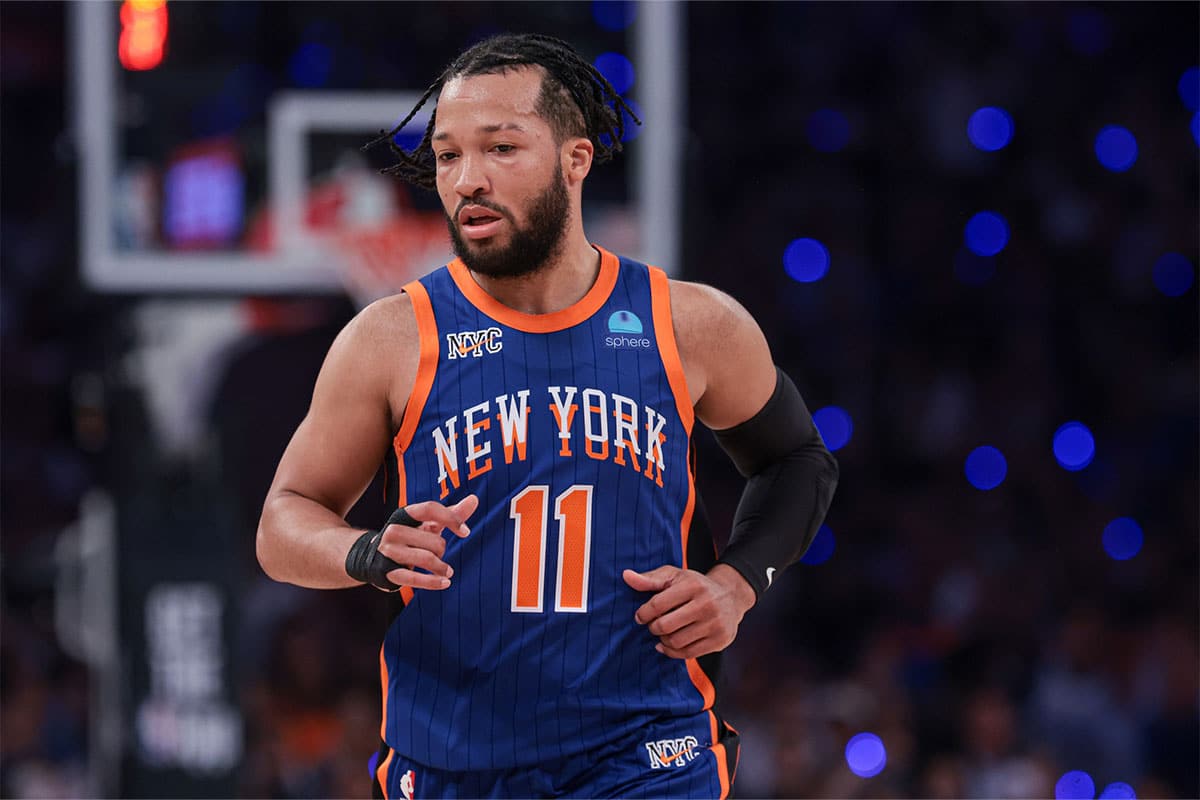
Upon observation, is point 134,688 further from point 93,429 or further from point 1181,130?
point 1181,130

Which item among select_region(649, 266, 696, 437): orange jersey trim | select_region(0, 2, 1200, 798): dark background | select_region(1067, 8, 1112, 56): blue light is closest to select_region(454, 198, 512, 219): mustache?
select_region(649, 266, 696, 437): orange jersey trim

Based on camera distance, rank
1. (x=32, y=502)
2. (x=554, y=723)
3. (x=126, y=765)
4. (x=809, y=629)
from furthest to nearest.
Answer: (x=32, y=502)
(x=809, y=629)
(x=126, y=765)
(x=554, y=723)

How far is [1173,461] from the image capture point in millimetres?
8922

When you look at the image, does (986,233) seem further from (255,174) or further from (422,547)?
(422,547)

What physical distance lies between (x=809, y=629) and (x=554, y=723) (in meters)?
6.24

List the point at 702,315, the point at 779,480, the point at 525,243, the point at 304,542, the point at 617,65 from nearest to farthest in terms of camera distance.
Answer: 1. the point at 304,542
2. the point at 525,243
3. the point at 702,315
4. the point at 779,480
5. the point at 617,65

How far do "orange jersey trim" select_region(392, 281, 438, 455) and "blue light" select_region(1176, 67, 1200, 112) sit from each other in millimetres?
7976

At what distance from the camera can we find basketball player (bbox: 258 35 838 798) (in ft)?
8.11

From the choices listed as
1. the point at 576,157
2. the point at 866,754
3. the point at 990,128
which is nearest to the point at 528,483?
the point at 576,157

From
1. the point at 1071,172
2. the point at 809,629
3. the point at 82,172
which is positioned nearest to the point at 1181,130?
the point at 1071,172

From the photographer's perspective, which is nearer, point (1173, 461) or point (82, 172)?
point (82, 172)

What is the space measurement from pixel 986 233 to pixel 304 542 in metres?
7.45

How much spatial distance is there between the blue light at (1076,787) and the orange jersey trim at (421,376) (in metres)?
5.48

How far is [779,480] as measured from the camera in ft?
9.30
